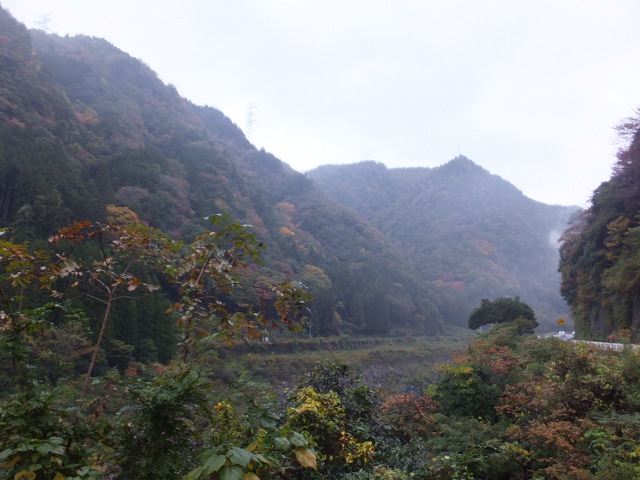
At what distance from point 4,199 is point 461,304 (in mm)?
53182

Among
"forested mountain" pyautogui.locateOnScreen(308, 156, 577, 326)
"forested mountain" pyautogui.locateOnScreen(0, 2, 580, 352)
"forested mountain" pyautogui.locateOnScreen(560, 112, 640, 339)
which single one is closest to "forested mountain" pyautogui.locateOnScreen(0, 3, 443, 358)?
"forested mountain" pyautogui.locateOnScreen(0, 2, 580, 352)

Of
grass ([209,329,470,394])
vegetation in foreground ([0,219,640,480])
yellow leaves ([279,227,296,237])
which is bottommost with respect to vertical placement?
grass ([209,329,470,394])

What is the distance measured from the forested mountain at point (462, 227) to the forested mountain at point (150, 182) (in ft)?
44.9

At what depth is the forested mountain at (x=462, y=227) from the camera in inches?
2670

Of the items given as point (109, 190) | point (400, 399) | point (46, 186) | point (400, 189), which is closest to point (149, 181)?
point (109, 190)

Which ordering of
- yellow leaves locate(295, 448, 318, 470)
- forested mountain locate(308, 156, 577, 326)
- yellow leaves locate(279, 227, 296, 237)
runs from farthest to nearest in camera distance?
forested mountain locate(308, 156, 577, 326), yellow leaves locate(279, 227, 296, 237), yellow leaves locate(295, 448, 318, 470)

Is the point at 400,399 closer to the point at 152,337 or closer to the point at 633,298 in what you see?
the point at 633,298

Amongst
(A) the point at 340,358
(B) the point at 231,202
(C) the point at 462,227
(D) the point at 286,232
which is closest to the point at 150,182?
(B) the point at 231,202

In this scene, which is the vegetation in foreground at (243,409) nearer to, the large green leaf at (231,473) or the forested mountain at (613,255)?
the large green leaf at (231,473)

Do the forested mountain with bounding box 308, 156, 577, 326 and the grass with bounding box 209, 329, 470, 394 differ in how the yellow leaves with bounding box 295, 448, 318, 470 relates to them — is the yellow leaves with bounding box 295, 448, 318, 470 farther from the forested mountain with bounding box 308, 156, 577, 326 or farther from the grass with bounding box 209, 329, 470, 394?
the forested mountain with bounding box 308, 156, 577, 326

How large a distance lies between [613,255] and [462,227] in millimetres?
70908

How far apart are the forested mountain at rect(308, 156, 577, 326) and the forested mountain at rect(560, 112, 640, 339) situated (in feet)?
116

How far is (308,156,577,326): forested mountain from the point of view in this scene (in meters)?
67.8

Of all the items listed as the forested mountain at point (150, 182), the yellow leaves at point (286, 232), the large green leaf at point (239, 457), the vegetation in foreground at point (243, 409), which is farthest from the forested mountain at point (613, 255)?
the yellow leaves at point (286, 232)
